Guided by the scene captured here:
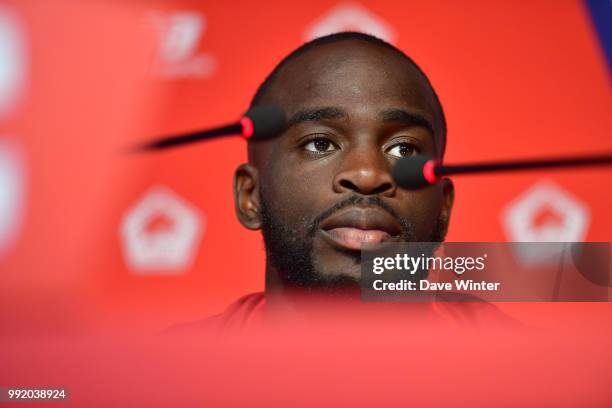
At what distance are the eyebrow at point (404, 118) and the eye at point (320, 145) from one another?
0.15 m

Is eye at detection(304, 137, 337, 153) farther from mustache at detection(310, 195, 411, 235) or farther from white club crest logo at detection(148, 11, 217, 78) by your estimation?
white club crest logo at detection(148, 11, 217, 78)

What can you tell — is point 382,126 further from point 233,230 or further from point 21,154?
point 21,154

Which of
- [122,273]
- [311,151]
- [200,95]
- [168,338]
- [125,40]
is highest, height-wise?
[125,40]

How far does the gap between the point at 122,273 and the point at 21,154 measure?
433mm

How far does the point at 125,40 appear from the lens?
2.38 m

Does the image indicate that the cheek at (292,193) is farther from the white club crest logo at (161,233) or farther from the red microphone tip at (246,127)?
the red microphone tip at (246,127)

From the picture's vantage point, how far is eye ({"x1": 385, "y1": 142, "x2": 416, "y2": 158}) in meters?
2.20

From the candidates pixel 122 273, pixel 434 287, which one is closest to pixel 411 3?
pixel 434 287

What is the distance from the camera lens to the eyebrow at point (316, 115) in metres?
2.19

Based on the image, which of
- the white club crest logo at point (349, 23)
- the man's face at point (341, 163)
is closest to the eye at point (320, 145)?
the man's face at point (341, 163)

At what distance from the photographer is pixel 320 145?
2215 millimetres

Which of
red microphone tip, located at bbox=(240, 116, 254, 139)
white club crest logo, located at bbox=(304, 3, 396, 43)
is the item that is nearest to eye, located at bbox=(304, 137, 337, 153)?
white club crest logo, located at bbox=(304, 3, 396, 43)

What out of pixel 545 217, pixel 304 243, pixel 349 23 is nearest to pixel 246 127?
pixel 304 243

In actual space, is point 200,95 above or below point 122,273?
above
